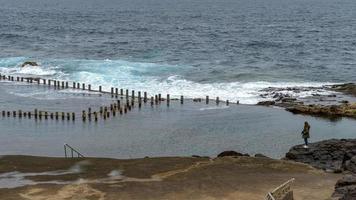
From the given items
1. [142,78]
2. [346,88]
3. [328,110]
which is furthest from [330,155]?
[142,78]

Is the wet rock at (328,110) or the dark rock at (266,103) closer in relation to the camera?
the wet rock at (328,110)

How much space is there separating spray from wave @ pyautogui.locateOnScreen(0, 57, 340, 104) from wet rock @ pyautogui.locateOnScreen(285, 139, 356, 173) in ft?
69.0

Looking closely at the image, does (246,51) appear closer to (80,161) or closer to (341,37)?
(341,37)

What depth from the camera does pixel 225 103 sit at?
195ft

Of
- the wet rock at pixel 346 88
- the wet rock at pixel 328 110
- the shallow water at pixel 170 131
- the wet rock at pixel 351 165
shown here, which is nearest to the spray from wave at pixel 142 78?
the wet rock at pixel 346 88

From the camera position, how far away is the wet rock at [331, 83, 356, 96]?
64.9m

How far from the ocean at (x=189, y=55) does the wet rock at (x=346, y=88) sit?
13.1 ft

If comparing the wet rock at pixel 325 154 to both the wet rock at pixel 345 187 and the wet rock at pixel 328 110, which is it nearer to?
the wet rock at pixel 345 187

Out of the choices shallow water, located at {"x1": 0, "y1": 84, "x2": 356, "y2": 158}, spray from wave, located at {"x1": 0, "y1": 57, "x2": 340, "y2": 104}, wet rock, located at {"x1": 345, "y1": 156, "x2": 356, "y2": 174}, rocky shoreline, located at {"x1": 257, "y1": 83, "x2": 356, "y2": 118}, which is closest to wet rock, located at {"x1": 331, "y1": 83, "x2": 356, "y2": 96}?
rocky shoreline, located at {"x1": 257, "y1": 83, "x2": 356, "y2": 118}

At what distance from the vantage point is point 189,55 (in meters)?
95.1

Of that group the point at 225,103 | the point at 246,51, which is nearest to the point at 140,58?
the point at 246,51

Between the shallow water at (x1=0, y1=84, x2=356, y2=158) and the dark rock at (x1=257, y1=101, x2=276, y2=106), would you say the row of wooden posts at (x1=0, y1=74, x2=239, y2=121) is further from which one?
the dark rock at (x1=257, y1=101, x2=276, y2=106)

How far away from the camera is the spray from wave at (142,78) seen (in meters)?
64.8

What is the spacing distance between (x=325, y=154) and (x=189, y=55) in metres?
58.2
